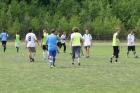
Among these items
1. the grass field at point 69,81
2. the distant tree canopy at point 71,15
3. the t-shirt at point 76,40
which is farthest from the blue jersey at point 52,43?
the distant tree canopy at point 71,15

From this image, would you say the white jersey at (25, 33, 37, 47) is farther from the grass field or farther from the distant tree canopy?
the distant tree canopy

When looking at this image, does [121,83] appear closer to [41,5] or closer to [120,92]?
[120,92]

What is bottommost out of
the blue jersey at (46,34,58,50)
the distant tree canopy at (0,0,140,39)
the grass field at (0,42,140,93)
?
the grass field at (0,42,140,93)

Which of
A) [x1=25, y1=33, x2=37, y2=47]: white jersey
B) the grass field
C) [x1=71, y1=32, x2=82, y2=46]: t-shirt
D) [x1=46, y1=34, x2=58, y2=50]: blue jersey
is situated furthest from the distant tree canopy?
the grass field

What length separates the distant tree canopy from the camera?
290 feet

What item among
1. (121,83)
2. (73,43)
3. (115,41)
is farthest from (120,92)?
(115,41)

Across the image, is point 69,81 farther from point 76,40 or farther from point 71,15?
point 71,15

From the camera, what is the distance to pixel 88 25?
295ft

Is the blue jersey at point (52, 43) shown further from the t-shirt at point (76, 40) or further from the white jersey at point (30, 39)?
the white jersey at point (30, 39)

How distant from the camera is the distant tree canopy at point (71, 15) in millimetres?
88250

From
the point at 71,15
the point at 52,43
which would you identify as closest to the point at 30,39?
the point at 52,43

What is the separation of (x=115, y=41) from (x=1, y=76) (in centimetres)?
1116

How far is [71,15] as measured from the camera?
9375 cm

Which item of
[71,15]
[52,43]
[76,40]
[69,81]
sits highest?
[71,15]
